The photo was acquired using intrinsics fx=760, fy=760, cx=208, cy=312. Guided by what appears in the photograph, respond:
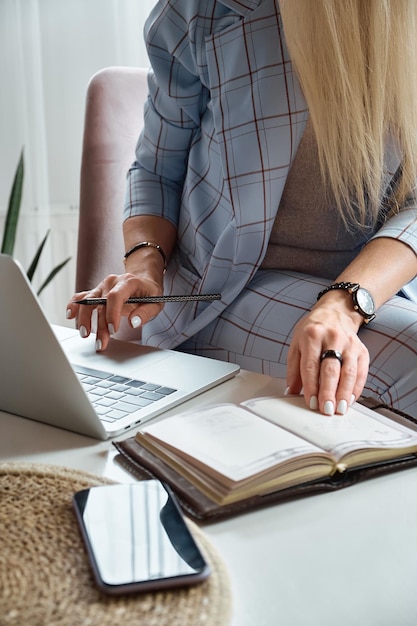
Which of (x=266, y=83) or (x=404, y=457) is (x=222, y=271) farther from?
(x=404, y=457)

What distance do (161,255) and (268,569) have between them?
30.4 inches

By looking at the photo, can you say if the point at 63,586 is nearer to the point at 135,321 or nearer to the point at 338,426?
the point at 338,426

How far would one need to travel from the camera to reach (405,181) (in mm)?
1041

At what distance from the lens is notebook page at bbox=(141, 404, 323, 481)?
546mm

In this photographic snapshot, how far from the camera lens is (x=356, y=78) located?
98 cm

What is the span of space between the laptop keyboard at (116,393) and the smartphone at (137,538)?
0.18 m

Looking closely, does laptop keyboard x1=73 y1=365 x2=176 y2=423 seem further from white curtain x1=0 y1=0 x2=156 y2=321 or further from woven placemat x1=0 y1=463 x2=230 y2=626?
white curtain x1=0 y1=0 x2=156 y2=321

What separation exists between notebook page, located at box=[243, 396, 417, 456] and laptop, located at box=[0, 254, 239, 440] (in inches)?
4.6

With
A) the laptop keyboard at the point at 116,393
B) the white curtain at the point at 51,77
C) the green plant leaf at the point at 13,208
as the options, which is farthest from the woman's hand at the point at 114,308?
the white curtain at the point at 51,77

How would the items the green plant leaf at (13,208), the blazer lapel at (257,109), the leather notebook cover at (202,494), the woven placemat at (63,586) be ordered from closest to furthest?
the woven placemat at (63,586)
the leather notebook cover at (202,494)
the blazer lapel at (257,109)
the green plant leaf at (13,208)

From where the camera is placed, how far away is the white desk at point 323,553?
42 cm

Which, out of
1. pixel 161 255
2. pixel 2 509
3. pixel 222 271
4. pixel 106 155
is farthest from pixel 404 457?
pixel 106 155

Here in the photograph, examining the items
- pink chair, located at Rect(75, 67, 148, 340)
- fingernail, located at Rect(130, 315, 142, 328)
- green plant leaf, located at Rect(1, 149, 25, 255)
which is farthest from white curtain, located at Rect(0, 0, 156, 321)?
fingernail, located at Rect(130, 315, 142, 328)

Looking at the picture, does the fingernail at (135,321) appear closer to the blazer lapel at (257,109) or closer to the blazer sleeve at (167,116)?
the blazer lapel at (257,109)
